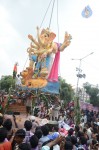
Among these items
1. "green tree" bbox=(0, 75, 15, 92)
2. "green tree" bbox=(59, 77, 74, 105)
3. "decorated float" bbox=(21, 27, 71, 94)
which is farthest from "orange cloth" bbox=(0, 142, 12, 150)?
"green tree" bbox=(0, 75, 15, 92)

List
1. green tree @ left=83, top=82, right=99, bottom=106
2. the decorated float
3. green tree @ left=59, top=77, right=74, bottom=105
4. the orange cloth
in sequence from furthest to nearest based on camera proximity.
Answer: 1. green tree @ left=59, top=77, right=74, bottom=105
2. green tree @ left=83, top=82, right=99, bottom=106
3. the decorated float
4. the orange cloth

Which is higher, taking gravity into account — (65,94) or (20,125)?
(65,94)

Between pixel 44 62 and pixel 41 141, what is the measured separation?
11.4 metres

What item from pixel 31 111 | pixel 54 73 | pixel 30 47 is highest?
pixel 30 47

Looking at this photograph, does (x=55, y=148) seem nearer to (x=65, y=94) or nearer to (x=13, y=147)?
(x=13, y=147)

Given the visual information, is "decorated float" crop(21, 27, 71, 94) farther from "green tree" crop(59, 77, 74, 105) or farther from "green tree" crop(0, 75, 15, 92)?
"green tree" crop(0, 75, 15, 92)

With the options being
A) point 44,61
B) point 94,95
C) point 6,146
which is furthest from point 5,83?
point 6,146

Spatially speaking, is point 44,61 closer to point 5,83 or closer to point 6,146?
point 6,146

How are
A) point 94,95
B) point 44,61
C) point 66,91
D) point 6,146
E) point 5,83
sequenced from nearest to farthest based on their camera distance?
point 6,146, point 44,61, point 94,95, point 66,91, point 5,83

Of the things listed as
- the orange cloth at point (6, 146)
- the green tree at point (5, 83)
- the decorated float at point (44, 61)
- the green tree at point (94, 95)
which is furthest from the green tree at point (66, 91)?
the orange cloth at point (6, 146)

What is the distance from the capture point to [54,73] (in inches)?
689

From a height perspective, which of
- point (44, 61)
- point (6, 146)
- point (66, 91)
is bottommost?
point (6, 146)

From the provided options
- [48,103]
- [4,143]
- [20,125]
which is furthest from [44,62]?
[4,143]

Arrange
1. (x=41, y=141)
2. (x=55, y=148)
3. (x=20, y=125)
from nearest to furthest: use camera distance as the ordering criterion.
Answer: (x=55, y=148)
(x=41, y=141)
(x=20, y=125)
